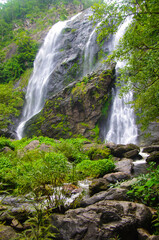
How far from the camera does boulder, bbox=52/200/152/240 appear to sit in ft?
10.2

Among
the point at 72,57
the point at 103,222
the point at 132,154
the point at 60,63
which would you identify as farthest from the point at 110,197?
the point at 60,63

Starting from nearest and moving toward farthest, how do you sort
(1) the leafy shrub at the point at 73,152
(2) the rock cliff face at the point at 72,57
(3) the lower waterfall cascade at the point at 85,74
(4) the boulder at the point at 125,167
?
1. (4) the boulder at the point at 125,167
2. (1) the leafy shrub at the point at 73,152
3. (3) the lower waterfall cascade at the point at 85,74
4. (2) the rock cliff face at the point at 72,57

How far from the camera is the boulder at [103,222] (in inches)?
122

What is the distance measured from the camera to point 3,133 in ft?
74.0

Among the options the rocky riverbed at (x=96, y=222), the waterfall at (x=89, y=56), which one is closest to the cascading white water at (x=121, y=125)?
the waterfall at (x=89, y=56)

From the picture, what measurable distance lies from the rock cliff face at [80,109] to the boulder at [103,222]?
1438cm

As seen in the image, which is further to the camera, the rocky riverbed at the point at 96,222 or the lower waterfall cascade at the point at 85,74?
the lower waterfall cascade at the point at 85,74

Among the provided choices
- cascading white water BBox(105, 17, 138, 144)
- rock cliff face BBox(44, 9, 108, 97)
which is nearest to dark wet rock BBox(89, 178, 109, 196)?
cascading white water BBox(105, 17, 138, 144)

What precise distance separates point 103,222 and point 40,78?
28.4 meters

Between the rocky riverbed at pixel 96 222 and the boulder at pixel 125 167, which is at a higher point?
the boulder at pixel 125 167

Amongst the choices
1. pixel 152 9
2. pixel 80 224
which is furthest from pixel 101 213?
pixel 152 9

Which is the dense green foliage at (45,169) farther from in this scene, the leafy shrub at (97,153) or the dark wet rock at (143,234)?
the dark wet rock at (143,234)

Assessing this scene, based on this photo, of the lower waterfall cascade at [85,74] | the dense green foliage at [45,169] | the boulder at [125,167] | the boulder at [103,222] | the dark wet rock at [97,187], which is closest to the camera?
the boulder at [103,222]

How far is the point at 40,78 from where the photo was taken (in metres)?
29.4
